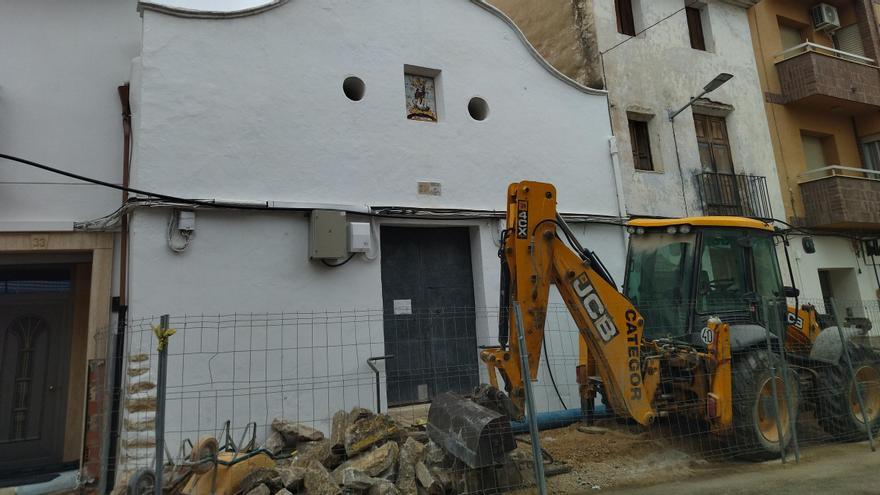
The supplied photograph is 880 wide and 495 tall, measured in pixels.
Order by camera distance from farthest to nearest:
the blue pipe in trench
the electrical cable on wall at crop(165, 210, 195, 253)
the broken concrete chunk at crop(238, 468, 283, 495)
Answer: the blue pipe in trench < the electrical cable on wall at crop(165, 210, 195, 253) < the broken concrete chunk at crop(238, 468, 283, 495)

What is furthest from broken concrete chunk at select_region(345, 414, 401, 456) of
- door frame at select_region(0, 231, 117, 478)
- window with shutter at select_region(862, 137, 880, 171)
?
window with shutter at select_region(862, 137, 880, 171)

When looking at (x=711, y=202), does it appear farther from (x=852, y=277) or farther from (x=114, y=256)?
(x=114, y=256)

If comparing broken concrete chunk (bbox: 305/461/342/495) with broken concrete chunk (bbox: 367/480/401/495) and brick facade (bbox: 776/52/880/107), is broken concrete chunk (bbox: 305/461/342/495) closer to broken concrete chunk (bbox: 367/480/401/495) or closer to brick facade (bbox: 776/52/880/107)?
broken concrete chunk (bbox: 367/480/401/495)

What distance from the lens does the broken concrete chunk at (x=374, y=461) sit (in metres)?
4.64

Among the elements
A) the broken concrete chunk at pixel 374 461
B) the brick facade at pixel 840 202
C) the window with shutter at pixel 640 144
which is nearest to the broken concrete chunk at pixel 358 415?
the broken concrete chunk at pixel 374 461

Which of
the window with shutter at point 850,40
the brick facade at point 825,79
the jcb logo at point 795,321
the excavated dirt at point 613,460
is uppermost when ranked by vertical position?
the window with shutter at point 850,40

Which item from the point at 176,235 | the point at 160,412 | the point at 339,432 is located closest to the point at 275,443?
the point at 339,432

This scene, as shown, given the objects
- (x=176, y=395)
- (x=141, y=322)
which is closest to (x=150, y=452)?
(x=176, y=395)

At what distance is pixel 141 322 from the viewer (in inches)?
237

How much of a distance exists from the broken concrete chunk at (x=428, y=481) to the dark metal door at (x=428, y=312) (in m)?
2.48

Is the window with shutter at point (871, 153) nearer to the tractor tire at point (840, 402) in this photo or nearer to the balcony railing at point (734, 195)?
the balcony railing at point (734, 195)

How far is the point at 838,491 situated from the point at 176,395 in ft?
21.3

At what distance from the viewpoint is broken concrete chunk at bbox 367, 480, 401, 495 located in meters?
4.38

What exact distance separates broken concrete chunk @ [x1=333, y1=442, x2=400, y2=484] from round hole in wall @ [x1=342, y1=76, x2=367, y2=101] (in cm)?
500
